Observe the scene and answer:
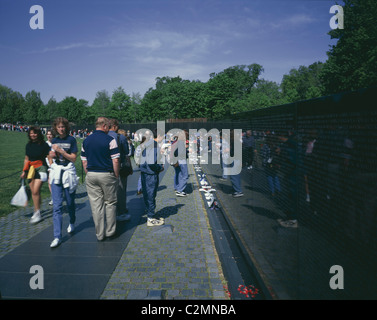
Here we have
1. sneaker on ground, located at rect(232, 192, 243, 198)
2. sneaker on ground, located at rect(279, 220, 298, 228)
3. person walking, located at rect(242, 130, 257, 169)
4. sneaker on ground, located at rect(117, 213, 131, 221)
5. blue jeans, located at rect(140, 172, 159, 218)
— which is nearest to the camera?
sneaker on ground, located at rect(279, 220, 298, 228)

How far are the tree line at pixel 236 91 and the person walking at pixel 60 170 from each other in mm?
35349

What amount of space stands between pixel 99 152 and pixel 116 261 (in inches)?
73.3

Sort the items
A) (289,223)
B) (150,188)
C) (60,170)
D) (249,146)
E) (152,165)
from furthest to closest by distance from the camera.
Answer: (150,188) → (152,165) → (249,146) → (60,170) → (289,223)

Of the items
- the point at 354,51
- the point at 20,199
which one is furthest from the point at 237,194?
the point at 354,51

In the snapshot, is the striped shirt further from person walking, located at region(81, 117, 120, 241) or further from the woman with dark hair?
the woman with dark hair

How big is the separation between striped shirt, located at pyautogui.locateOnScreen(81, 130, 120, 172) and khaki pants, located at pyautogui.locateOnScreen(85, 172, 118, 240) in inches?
5.0

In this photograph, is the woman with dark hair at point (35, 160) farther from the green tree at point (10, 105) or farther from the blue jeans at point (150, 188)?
the green tree at point (10, 105)

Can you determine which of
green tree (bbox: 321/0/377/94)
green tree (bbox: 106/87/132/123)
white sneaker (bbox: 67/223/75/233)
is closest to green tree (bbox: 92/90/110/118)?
green tree (bbox: 106/87/132/123)

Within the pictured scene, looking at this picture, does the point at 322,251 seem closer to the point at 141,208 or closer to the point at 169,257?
the point at 169,257

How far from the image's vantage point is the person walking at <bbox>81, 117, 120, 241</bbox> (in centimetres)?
506

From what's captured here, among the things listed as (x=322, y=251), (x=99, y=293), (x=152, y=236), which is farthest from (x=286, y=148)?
(x=152, y=236)

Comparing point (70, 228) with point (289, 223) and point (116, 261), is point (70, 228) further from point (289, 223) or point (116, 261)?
point (289, 223)

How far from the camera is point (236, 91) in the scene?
84.6m

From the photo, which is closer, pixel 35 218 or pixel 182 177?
pixel 35 218
